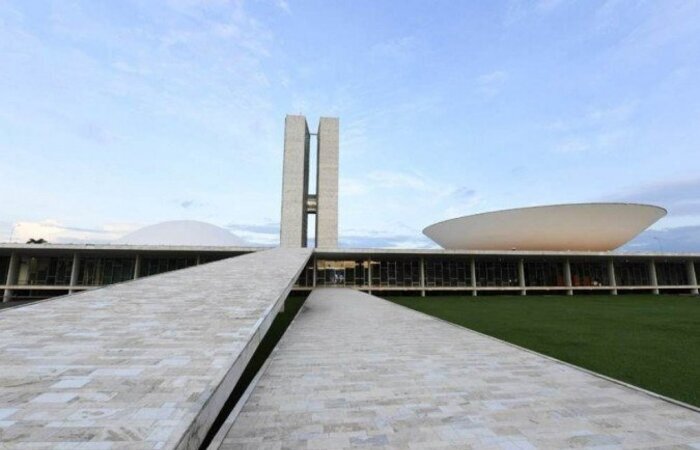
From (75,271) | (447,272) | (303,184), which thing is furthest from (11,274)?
(447,272)

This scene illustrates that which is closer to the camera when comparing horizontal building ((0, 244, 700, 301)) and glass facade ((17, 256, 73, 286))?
horizontal building ((0, 244, 700, 301))

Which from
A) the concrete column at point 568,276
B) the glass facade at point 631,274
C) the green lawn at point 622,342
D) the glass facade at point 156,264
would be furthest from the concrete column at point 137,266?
the glass facade at point 631,274

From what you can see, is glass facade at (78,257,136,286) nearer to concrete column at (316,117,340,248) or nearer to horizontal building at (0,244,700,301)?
horizontal building at (0,244,700,301)

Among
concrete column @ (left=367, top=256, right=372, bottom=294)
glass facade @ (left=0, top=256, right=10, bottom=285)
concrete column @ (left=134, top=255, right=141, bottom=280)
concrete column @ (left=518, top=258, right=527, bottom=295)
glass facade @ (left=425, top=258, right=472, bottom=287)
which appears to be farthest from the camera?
glass facade @ (left=425, top=258, right=472, bottom=287)

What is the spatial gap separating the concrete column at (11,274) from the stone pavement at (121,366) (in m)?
23.8

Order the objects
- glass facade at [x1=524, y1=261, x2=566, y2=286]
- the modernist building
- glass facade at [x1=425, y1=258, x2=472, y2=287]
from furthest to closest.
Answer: glass facade at [x1=524, y1=261, x2=566, y2=286]
glass facade at [x1=425, y1=258, x2=472, y2=287]
the modernist building

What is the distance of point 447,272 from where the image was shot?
97.0 feet

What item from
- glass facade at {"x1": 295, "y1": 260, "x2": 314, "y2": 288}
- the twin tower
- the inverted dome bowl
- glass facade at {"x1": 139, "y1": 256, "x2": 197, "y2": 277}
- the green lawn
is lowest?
the green lawn

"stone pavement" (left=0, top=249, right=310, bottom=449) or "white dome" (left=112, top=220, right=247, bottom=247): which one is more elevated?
"white dome" (left=112, top=220, right=247, bottom=247)

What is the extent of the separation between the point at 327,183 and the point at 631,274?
30934mm

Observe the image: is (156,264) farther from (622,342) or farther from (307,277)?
(622,342)

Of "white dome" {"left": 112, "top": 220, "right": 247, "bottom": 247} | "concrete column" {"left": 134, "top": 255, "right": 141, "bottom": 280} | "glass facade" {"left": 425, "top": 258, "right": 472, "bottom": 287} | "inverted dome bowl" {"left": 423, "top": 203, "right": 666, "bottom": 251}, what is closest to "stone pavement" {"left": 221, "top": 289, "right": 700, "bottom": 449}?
"glass facade" {"left": 425, "top": 258, "right": 472, "bottom": 287}

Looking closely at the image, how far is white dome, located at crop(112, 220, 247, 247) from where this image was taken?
4947 centimetres

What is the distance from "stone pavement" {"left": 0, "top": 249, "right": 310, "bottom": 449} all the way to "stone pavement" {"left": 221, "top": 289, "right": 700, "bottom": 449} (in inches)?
24.8
